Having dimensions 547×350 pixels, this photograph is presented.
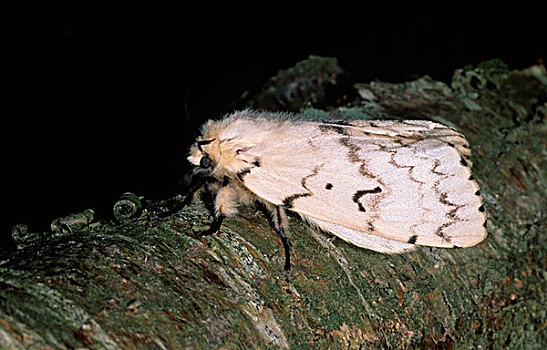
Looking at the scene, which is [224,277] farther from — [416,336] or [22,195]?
[22,195]

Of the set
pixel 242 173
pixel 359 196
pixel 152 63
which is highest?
pixel 152 63

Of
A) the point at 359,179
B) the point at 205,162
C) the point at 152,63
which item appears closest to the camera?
the point at 359,179

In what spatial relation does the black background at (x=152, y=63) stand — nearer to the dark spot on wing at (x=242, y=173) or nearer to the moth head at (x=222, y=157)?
the moth head at (x=222, y=157)

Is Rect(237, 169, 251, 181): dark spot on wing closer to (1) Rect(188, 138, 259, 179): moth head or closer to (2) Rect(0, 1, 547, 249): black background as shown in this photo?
(1) Rect(188, 138, 259, 179): moth head

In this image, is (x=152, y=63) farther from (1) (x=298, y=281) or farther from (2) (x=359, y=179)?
(1) (x=298, y=281)

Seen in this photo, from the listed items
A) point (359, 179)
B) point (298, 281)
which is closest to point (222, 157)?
point (359, 179)

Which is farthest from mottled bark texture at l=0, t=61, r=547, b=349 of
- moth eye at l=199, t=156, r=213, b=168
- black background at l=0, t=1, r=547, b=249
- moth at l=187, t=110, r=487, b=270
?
black background at l=0, t=1, r=547, b=249
